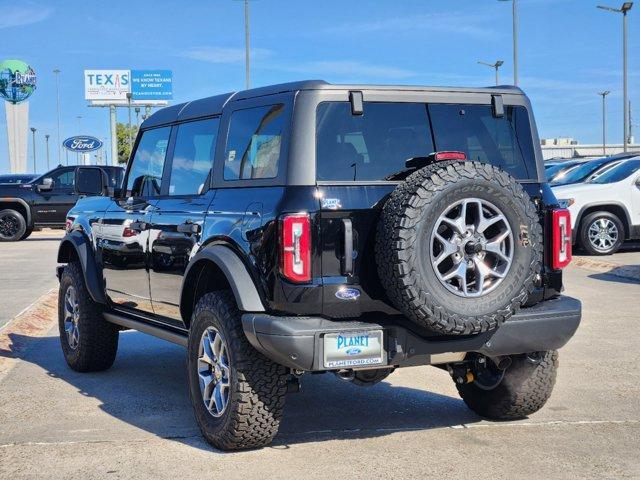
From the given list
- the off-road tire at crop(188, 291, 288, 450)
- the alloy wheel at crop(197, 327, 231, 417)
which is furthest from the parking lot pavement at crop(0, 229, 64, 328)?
the off-road tire at crop(188, 291, 288, 450)

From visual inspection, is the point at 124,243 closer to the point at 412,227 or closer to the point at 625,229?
the point at 412,227

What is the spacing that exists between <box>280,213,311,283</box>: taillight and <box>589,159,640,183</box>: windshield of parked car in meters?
12.9

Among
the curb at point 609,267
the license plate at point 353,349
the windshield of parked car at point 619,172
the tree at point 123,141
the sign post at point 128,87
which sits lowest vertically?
the curb at point 609,267

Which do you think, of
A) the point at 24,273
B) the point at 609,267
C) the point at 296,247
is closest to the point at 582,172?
the point at 609,267

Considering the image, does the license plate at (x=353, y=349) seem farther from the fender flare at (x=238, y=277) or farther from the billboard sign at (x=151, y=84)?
the billboard sign at (x=151, y=84)

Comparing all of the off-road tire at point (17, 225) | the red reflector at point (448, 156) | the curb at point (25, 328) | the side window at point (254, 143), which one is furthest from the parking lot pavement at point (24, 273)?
the red reflector at point (448, 156)

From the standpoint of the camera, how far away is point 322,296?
15.7 ft

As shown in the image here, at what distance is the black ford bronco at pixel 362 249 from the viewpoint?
4.69 metres

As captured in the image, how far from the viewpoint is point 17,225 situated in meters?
24.5

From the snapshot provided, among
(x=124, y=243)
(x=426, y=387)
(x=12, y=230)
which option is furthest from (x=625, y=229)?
(x=12, y=230)

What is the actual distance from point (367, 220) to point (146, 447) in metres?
1.81

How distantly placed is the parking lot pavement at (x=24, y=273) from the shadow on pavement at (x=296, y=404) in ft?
9.48

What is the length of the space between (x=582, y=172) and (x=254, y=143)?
44.7 feet

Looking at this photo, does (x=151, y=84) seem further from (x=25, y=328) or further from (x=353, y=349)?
(x=353, y=349)
